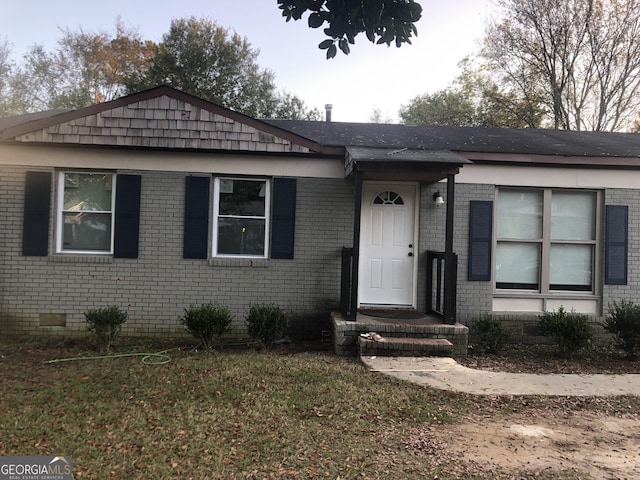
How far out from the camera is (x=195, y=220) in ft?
22.7

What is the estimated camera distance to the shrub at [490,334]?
6.38 meters

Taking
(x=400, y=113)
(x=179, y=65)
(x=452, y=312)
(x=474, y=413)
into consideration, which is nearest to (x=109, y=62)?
(x=179, y=65)

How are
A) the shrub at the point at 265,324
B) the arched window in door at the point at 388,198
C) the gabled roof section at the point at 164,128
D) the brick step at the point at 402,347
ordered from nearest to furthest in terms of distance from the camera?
1. the brick step at the point at 402,347
2. the shrub at the point at 265,324
3. the gabled roof section at the point at 164,128
4. the arched window in door at the point at 388,198

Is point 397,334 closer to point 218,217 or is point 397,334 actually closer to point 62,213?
point 218,217

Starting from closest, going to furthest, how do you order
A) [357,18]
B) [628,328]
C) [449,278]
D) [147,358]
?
[357,18]
[147,358]
[628,328]
[449,278]

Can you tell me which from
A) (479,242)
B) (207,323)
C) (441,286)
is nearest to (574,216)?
(479,242)

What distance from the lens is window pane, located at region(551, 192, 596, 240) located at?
7.35m

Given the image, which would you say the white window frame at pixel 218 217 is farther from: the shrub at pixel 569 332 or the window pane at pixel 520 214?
the shrub at pixel 569 332

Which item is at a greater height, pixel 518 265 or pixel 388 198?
pixel 388 198

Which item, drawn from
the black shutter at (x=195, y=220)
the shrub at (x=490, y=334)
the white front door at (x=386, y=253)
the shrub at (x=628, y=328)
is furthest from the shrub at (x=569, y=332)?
the black shutter at (x=195, y=220)

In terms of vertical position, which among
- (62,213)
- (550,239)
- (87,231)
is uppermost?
(62,213)

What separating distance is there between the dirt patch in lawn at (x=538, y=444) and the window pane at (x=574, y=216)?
3925 millimetres

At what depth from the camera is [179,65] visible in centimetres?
2612

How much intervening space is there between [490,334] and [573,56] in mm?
22006
